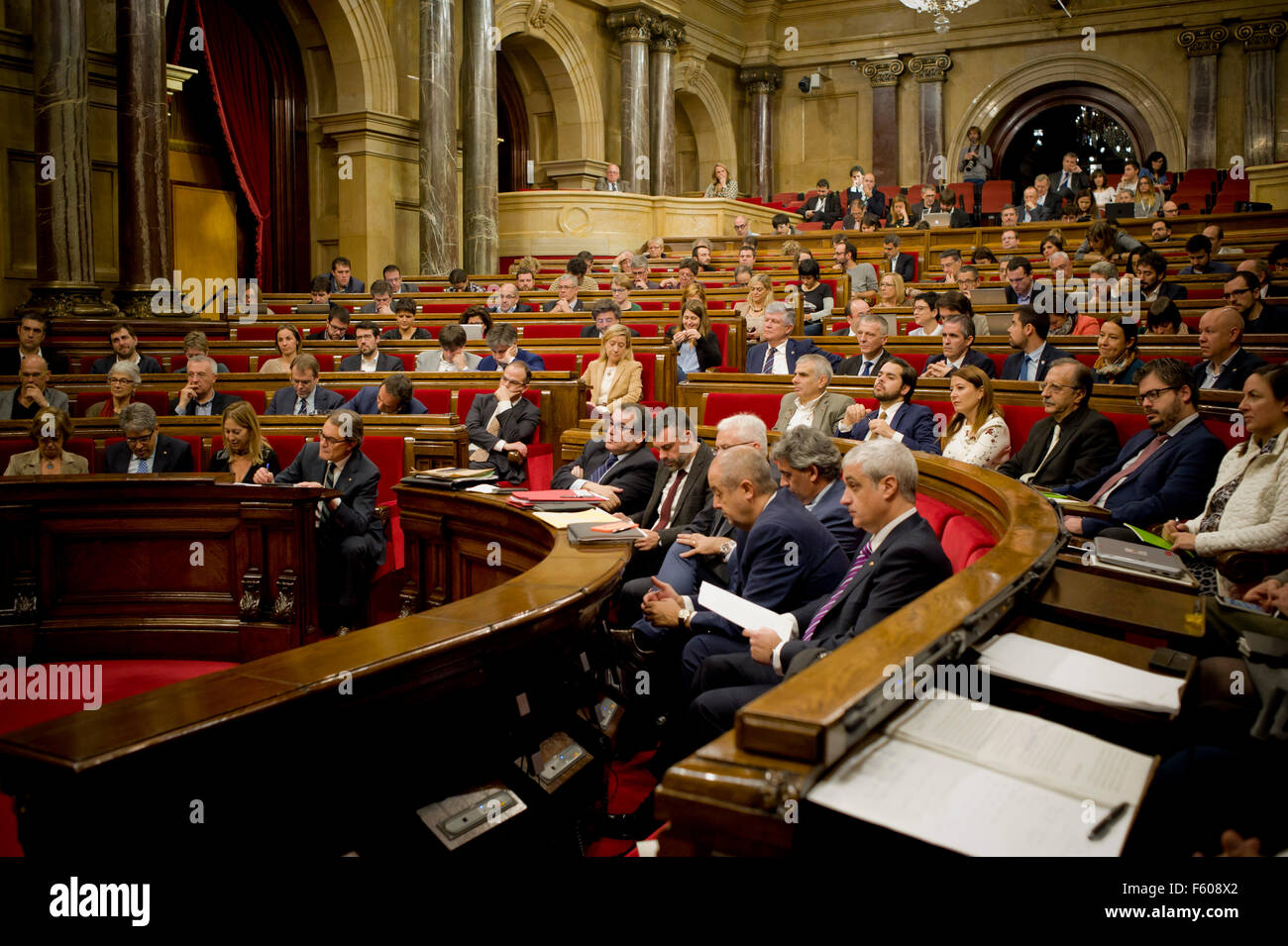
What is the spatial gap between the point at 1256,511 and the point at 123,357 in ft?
20.3

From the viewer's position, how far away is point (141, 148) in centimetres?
792

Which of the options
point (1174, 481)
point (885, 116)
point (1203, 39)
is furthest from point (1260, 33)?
point (1174, 481)

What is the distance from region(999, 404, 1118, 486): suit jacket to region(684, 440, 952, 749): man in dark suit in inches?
65.2

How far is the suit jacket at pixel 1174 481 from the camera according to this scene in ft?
10.5

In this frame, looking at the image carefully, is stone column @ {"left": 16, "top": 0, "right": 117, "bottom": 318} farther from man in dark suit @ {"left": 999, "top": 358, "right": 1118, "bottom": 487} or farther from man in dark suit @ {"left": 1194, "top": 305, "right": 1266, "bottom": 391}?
man in dark suit @ {"left": 1194, "top": 305, "right": 1266, "bottom": 391}

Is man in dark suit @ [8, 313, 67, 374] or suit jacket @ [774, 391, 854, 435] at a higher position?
man in dark suit @ [8, 313, 67, 374]

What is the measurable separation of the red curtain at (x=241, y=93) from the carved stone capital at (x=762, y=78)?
28.8ft

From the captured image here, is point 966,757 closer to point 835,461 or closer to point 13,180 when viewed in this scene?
point 835,461

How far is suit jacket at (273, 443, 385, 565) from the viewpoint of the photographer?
4016mm

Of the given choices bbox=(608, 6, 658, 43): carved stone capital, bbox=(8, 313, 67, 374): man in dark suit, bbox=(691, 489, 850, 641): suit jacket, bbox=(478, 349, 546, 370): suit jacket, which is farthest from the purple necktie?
bbox=(608, 6, 658, 43): carved stone capital

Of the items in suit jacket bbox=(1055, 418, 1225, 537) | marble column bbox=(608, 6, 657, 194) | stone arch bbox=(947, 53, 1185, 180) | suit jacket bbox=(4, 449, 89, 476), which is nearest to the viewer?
suit jacket bbox=(1055, 418, 1225, 537)

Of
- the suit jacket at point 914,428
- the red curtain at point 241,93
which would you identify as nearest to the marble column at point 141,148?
the red curtain at point 241,93

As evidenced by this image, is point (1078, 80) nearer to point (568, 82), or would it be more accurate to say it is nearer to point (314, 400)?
point (568, 82)

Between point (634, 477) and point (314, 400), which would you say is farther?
point (314, 400)
